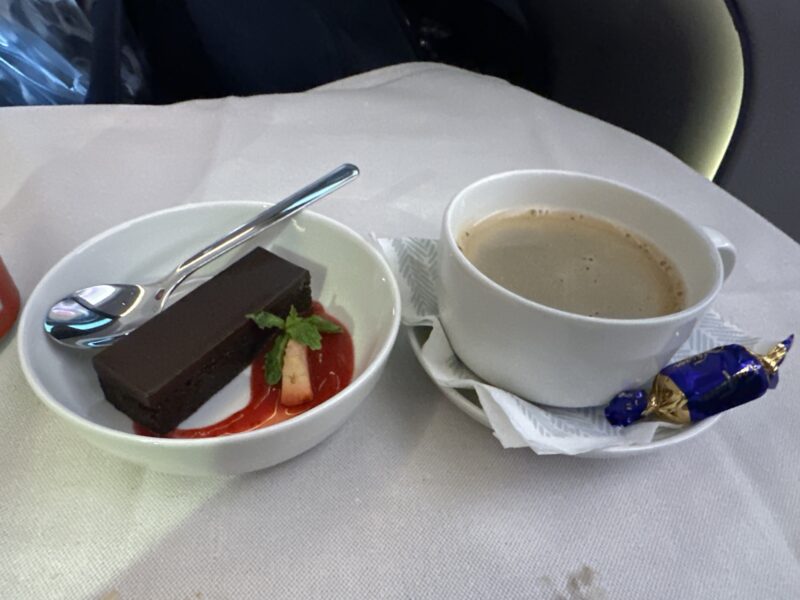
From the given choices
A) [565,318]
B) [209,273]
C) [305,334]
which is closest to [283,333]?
[305,334]

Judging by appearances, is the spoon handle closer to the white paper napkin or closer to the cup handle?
the white paper napkin

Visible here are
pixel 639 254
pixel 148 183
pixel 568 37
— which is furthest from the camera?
pixel 568 37

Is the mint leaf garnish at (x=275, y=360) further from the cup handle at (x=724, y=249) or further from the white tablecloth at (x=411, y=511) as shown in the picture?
the cup handle at (x=724, y=249)

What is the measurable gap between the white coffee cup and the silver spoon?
0.62ft

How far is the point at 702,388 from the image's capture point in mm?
486

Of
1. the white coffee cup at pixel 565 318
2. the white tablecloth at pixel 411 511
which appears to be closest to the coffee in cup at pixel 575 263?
the white coffee cup at pixel 565 318

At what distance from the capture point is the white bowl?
0.43 metres

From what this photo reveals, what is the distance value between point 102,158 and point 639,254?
651 mm

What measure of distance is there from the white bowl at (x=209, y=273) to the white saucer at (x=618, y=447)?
0.21 feet

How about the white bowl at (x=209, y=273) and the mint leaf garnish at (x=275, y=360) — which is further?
the mint leaf garnish at (x=275, y=360)

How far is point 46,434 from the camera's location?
0.51 metres

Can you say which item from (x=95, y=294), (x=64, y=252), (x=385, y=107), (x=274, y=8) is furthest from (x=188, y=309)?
(x=274, y=8)

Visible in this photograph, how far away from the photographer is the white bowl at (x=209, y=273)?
→ 428mm

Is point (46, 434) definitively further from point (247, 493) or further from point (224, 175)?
point (224, 175)
